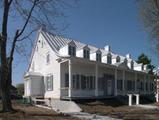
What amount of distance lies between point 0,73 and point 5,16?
3506 millimetres

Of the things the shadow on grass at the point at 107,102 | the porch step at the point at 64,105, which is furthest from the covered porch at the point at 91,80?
the porch step at the point at 64,105

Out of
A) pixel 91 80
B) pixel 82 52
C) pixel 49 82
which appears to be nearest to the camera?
pixel 49 82

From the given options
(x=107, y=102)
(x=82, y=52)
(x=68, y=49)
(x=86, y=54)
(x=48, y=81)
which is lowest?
(x=107, y=102)

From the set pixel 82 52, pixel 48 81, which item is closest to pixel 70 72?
pixel 82 52

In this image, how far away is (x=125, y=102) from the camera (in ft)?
111

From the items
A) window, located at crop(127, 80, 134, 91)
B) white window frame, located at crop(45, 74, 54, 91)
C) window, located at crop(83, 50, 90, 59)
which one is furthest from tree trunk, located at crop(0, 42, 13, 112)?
window, located at crop(127, 80, 134, 91)

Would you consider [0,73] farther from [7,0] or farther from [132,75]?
[132,75]

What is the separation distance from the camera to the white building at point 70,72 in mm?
30469

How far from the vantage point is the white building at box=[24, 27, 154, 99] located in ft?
100.0

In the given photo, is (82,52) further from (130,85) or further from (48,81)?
(130,85)

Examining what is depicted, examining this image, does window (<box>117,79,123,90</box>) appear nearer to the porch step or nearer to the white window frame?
the white window frame

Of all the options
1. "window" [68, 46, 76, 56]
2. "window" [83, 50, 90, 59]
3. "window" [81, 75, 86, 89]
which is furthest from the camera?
"window" [83, 50, 90, 59]

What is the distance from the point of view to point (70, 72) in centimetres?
2867

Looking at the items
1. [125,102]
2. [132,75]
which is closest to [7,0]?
[125,102]
